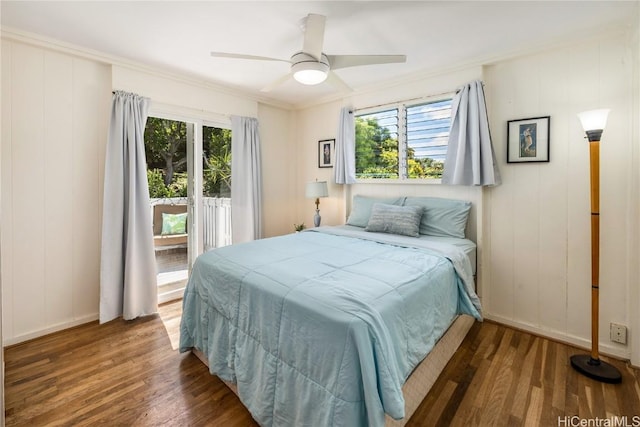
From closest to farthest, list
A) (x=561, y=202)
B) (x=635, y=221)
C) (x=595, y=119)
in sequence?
(x=595, y=119)
(x=635, y=221)
(x=561, y=202)

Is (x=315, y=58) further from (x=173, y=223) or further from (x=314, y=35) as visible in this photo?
(x=173, y=223)

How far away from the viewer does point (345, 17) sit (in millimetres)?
2133

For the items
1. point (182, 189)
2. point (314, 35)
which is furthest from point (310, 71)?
point (182, 189)

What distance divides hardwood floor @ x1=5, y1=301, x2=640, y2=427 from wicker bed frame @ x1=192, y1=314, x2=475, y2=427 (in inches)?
2.2

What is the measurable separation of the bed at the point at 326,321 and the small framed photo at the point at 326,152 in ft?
6.03

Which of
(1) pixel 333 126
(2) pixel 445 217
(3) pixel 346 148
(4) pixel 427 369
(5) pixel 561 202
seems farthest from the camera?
(1) pixel 333 126

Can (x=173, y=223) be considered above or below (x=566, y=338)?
above

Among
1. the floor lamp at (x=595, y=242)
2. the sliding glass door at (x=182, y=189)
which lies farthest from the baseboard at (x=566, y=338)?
the sliding glass door at (x=182, y=189)

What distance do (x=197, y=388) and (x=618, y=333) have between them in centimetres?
304

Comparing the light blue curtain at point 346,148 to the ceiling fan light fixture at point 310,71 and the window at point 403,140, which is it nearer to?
the window at point 403,140

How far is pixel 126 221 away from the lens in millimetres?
2881

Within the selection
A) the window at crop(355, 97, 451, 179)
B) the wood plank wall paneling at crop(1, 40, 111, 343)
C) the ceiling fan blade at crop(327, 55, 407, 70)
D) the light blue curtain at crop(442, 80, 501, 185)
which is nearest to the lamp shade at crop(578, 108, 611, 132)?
the light blue curtain at crop(442, 80, 501, 185)

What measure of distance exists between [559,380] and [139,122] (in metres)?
3.96

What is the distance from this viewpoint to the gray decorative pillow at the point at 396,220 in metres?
2.81
